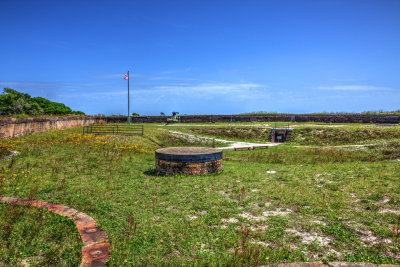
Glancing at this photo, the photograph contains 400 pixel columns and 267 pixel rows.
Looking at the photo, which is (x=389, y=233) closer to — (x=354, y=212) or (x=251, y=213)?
(x=354, y=212)

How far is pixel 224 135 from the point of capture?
2902 centimetres

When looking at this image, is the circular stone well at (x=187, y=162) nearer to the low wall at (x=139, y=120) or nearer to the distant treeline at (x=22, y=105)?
the low wall at (x=139, y=120)

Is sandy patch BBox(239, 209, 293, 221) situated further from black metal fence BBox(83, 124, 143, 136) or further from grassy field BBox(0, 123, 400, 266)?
black metal fence BBox(83, 124, 143, 136)

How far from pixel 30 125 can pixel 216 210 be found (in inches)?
773

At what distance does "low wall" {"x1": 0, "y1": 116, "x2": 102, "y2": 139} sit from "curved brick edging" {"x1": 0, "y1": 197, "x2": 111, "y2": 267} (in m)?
14.3

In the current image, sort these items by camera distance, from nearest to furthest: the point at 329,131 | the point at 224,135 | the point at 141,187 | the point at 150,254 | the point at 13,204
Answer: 1. the point at 150,254
2. the point at 13,204
3. the point at 141,187
4. the point at 329,131
5. the point at 224,135

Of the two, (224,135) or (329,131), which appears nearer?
(329,131)

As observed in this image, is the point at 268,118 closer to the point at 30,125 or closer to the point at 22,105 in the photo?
the point at 30,125

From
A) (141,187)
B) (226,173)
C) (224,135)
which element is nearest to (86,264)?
(141,187)

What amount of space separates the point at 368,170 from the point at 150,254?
9953 mm

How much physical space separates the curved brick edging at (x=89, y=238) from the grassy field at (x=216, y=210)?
18cm

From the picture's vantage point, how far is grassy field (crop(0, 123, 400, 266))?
4.20 m

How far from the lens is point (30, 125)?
19984 millimetres

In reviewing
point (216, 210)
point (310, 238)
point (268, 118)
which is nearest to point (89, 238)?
point (216, 210)
